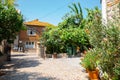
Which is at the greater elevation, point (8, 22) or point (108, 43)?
point (8, 22)

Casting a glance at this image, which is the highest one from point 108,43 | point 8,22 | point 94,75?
point 8,22

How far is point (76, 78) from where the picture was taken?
37.1 ft

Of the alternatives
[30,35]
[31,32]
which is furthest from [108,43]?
[31,32]

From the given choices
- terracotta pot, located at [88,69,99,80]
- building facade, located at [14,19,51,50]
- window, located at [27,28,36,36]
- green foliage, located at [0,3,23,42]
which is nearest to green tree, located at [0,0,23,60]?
green foliage, located at [0,3,23,42]

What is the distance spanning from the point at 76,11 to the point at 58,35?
26.9ft

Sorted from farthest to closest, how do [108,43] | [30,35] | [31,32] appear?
[31,32]
[30,35]
[108,43]

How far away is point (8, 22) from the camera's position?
57.5 ft

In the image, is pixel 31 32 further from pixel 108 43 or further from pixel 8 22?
pixel 108 43

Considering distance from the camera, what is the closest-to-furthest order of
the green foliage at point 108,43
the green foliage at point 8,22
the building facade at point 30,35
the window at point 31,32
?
the green foliage at point 108,43, the green foliage at point 8,22, the building facade at point 30,35, the window at point 31,32

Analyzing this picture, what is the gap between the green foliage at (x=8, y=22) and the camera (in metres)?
17.0

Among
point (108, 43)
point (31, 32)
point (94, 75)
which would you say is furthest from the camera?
point (31, 32)

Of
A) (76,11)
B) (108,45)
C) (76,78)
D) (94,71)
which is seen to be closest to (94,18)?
(108,45)

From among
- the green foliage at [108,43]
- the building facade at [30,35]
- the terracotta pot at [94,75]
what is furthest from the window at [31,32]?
the green foliage at [108,43]

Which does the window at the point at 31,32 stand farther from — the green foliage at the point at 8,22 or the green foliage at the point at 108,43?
the green foliage at the point at 108,43
